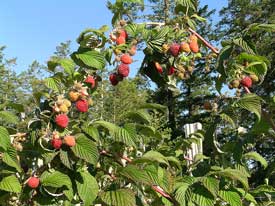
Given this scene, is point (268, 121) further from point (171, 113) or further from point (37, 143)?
point (171, 113)

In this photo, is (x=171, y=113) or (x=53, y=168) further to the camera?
(x=171, y=113)

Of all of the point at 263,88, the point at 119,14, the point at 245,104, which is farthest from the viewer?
the point at 263,88

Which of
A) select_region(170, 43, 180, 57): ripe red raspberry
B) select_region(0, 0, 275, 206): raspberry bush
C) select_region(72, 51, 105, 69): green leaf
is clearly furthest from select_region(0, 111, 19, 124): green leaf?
select_region(170, 43, 180, 57): ripe red raspberry

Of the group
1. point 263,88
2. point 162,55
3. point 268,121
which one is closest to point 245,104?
point 268,121

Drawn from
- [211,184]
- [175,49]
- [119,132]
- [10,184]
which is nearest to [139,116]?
[119,132]

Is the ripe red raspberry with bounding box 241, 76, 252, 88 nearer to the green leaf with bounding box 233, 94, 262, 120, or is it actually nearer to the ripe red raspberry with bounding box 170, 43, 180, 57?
the green leaf with bounding box 233, 94, 262, 120

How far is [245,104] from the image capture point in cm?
141

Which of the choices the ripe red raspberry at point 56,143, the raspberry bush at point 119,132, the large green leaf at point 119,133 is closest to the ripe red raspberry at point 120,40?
the raspberry bush at point 119,132

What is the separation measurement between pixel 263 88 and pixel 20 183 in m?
20.6

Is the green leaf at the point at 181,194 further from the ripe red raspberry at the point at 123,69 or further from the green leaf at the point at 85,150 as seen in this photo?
the ripe red raspberry at the point at 123,69

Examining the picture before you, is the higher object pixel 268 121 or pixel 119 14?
pixel 119 14

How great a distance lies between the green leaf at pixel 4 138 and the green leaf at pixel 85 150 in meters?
0.19

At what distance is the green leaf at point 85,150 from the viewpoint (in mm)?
1513

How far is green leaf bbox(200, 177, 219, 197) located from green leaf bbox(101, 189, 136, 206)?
23cm
